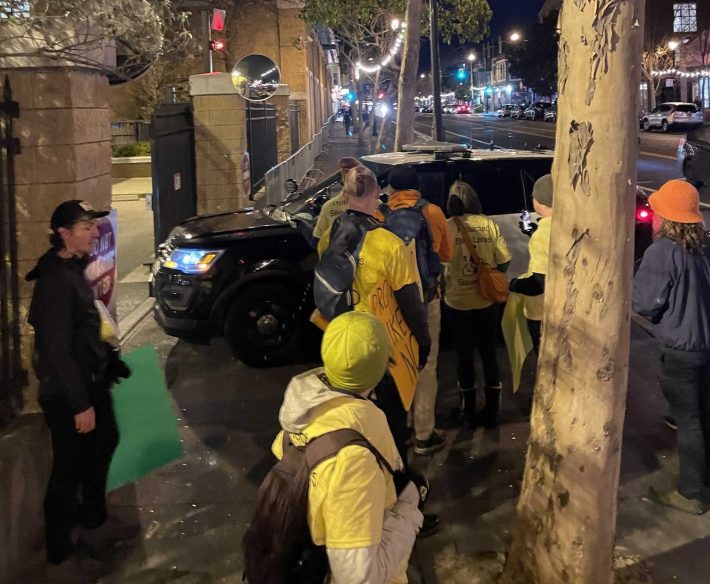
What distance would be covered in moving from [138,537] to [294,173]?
43.8 feet

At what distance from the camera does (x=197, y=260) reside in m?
6.36

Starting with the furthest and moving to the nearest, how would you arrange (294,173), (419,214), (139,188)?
(139,188) → (294,173) → (419,214)

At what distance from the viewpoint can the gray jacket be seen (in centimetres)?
391

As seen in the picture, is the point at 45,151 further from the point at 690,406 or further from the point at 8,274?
the point at 690,406

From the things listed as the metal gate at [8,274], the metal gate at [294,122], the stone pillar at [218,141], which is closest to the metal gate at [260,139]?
the stone pillar at [218,141]

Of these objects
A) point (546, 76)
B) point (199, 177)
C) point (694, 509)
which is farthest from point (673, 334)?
point (546, 76)

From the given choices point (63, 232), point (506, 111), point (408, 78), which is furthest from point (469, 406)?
point (506, 111)

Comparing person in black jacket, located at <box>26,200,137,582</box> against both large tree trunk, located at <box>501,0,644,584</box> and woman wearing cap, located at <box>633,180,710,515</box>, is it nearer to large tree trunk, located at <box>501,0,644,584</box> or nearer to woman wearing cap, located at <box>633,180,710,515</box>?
large tree trunk, located at <box>501,0,644,584</box>

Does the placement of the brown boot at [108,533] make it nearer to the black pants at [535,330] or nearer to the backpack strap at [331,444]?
the backpack strap at [331,444]

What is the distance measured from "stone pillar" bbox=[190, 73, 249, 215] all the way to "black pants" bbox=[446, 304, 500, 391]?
699 centimetres

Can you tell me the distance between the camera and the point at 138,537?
3936 millimetres

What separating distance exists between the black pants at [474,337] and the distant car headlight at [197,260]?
7.44 feet

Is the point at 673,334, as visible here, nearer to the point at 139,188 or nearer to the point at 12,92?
the point at 12,92

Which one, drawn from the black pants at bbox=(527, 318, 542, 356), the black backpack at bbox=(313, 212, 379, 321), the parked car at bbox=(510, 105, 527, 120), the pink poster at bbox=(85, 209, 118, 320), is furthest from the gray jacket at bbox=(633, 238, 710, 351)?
the parked car at bbox=(510, 105, 527, 120)
